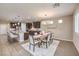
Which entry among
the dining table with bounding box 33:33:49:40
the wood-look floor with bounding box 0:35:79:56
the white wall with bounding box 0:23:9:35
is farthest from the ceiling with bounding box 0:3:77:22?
the wood-look floor with bounding box 0:35:79:56

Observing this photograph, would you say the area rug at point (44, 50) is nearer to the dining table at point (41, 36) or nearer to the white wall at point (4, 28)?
the dining table at point (41, 36)

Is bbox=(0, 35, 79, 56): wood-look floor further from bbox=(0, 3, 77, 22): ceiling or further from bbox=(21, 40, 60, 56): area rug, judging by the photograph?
bbox=(0, 3, 77, 22): ceiling

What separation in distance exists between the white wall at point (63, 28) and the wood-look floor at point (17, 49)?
17 centimetres

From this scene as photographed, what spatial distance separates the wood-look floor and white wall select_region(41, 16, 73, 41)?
0.56 ft

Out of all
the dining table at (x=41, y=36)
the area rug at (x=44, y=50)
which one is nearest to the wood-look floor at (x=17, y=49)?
the area rug at (x=44, y=50)

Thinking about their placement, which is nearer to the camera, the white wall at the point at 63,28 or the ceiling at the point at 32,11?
the ceiling at the point at 32,11

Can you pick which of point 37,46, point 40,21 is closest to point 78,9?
point 40,21

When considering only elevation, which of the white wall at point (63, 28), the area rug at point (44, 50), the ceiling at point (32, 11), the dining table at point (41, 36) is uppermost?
the ceiling at point (32, 11)

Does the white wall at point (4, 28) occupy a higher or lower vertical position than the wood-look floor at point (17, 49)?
higher

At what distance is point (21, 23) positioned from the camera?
239 centimetres

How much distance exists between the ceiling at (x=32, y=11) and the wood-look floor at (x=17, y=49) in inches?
18.5

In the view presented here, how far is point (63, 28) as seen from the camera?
95.8 inches

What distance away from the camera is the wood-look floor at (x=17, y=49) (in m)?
2.31

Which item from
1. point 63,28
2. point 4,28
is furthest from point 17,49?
point 63,28
